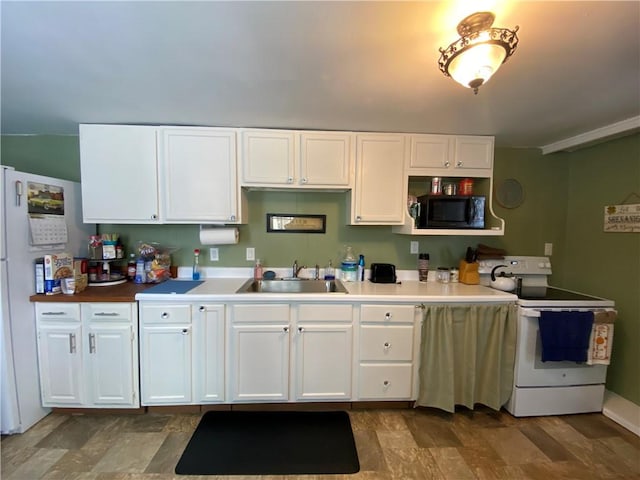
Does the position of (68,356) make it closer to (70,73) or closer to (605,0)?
(70,73)

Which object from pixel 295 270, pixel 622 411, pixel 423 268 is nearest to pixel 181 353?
pixel 295 270

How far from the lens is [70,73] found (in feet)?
Answer: 4.84

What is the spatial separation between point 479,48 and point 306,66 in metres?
0.77

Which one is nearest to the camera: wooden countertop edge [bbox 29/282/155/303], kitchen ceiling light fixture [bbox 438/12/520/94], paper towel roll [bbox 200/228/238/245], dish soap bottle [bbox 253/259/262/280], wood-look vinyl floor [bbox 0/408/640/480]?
kitchen ceiling light fixture [bbox 438/12/520/94]

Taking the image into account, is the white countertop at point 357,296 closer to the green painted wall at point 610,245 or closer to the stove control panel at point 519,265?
the stove control panel at point 519,265

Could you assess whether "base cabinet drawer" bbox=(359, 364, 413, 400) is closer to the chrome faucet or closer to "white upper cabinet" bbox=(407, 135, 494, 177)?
the chrome faucet

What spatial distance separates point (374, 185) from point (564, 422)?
2270 millimetres

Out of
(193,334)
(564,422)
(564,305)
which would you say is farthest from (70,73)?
(564,422)

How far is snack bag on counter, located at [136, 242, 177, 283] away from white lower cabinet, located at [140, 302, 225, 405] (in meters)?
0.45

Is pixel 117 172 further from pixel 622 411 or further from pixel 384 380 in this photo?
pixel 622 411

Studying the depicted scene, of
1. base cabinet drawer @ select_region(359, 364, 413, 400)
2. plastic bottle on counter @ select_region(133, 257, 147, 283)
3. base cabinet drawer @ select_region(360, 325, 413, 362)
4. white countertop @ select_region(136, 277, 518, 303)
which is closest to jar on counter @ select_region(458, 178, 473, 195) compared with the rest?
white countertop @ select_region(136, 277, 518, 303)

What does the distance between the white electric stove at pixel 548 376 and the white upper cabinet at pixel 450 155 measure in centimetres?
113

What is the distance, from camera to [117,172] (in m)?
2.15

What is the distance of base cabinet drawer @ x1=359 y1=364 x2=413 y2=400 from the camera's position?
2.07m
